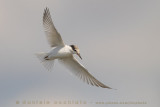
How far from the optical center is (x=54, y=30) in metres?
9.15

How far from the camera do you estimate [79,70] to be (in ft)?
32.5

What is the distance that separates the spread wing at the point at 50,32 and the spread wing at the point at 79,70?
0.68m

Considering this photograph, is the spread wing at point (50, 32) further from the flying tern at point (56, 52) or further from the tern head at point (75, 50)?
the tern head at point (75, 50)

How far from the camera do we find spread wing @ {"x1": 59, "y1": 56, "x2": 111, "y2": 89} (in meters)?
9.62

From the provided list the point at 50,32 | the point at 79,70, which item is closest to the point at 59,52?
the point at 50,32

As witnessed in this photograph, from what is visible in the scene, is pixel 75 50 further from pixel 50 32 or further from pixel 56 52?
pixel 50 32

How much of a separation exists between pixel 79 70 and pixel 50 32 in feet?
4.46

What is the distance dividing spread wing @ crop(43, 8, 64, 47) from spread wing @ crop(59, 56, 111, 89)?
68 cm

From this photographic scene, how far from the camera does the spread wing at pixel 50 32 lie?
920cm

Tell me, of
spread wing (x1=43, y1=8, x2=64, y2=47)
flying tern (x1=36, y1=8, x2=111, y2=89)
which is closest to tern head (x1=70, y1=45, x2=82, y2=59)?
flying tern (x1=36, y1=8, x2=111, y2=89)

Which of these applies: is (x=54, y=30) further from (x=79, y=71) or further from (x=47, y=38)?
(x=79, y=71)

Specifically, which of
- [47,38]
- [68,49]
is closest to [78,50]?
[68,49]

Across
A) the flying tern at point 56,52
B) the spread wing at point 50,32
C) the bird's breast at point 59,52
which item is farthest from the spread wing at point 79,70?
the spread wing at point 50,32

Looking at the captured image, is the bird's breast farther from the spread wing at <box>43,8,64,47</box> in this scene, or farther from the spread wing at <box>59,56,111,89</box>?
the spread wing at <box>59,56,111,89</box>
